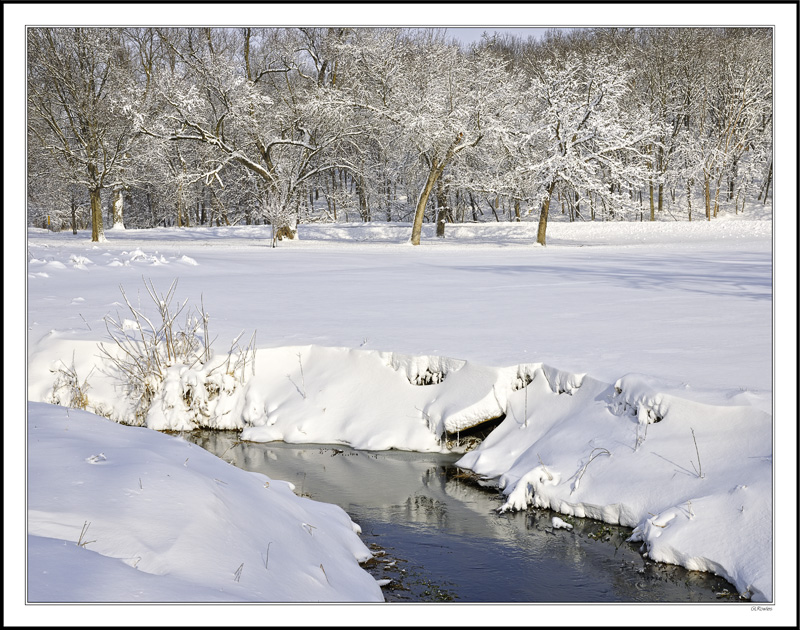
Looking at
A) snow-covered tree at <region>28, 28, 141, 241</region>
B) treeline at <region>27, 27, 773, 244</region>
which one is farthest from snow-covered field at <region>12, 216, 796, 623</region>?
treeline at <region>27, 27, 773, 244</region>

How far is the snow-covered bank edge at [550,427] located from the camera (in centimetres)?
602

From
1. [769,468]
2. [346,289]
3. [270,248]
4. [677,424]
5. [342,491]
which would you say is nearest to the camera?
[769,468]

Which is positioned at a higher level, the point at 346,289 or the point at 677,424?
the point at 346,289

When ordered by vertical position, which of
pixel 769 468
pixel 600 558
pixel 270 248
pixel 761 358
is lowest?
pixel 600 558

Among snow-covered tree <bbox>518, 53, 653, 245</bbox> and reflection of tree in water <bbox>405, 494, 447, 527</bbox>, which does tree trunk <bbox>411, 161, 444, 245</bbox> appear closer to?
snow-covered tree <bbox>518, 53, 653, 245</bbox>

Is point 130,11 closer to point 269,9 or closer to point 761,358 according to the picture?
point 269,9

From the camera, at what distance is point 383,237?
125 ft

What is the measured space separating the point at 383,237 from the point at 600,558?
3255cm

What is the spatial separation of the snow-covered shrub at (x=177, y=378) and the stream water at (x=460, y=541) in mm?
1066

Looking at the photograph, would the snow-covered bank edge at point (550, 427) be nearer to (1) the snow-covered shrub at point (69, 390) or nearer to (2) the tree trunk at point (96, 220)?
(1) the snow-covered shrub at point (69, 390)

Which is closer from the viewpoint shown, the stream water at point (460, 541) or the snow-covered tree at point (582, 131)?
the stream water at point (460, 541)

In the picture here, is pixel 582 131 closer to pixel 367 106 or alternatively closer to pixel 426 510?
pixel 367 106

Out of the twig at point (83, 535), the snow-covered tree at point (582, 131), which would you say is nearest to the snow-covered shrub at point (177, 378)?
the twig at point (83, 535)

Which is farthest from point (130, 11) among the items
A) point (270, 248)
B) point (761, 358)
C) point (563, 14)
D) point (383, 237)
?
point (383, 237)
